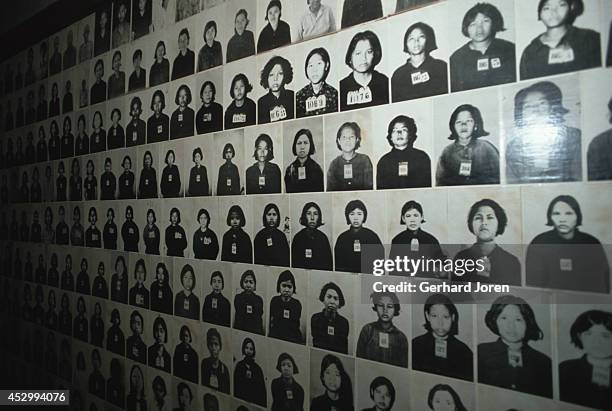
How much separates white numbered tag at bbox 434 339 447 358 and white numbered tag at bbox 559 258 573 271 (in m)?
0.26

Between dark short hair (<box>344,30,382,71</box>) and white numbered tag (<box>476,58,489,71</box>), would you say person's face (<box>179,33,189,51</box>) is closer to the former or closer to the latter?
dark short hair (<box>344,30,382,71</box>)

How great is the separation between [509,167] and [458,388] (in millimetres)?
435

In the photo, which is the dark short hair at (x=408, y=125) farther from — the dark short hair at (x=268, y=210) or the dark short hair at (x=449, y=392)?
the dark short hair at (x=449, y=392)

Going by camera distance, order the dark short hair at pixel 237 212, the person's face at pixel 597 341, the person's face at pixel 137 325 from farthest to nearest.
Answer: the person's face at pixel 137 325, the dark short hair at pixel 237 212, the person's face at pixel 597 341

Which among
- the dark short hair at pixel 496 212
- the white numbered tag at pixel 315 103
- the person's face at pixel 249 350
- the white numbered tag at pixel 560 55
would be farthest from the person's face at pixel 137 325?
the white numbered tag at pixel 560 55

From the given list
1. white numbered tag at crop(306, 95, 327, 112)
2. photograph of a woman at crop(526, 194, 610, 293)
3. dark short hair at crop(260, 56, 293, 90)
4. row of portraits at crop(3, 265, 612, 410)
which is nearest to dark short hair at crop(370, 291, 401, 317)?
row of portraits at crop(3, 265, 612, 410)

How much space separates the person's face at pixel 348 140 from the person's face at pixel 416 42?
0.70 feet

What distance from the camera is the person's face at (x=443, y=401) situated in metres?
0.79

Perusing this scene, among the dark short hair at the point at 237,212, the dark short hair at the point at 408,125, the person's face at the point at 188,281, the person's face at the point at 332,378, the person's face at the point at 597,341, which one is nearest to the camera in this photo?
the person's face at the point at 597,341

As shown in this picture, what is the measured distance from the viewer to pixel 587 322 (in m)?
0.67

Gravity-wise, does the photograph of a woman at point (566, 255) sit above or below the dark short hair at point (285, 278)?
above

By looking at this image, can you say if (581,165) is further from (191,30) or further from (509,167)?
(191,30)

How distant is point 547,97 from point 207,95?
0.93 metres

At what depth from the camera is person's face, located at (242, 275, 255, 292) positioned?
1.13 meters
